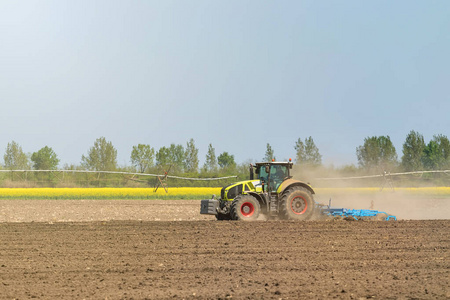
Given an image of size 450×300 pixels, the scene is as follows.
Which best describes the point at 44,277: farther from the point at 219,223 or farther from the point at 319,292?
the point at 219,223

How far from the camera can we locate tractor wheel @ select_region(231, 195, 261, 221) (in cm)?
1881

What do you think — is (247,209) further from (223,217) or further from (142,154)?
(142,154)

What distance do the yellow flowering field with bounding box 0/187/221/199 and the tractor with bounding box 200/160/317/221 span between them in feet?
78.3

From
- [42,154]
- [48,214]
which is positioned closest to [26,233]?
[48,214]

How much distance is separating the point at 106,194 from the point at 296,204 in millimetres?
29930

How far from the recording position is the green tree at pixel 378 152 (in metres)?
65.4

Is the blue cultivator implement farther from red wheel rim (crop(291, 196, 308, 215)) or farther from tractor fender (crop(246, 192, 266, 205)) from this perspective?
tractor fender (crop(246, 192, 266, 205))

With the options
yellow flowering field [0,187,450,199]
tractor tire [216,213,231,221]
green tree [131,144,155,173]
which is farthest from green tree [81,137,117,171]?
tractor tire [216,213,231,221]

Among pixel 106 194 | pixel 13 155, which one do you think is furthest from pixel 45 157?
pixel 106 194

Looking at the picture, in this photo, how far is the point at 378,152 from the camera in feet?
244

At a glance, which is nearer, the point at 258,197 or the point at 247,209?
the point at 247,209

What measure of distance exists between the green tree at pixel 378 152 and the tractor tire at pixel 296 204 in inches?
1680

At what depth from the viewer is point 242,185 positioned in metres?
19.6

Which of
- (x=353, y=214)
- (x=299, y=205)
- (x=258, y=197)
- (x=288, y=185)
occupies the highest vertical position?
(x=288, y=185)
